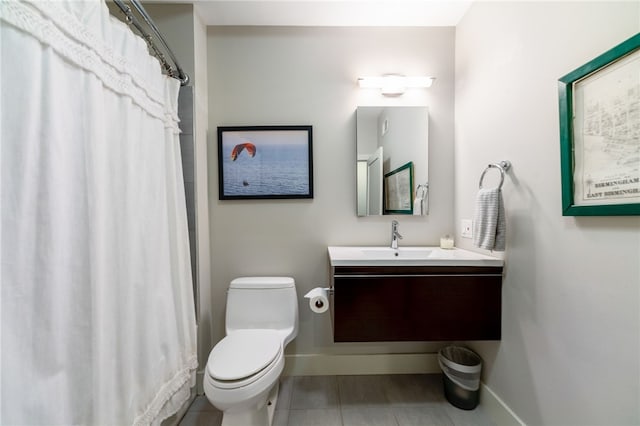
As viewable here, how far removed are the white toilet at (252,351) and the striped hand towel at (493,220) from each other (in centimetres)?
115

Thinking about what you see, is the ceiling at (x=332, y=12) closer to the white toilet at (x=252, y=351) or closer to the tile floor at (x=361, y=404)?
the white toilet at (x=252, y=351)

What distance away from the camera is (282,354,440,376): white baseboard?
5.74 feet

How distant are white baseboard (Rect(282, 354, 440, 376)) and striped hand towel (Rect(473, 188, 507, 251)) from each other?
1.02 metres

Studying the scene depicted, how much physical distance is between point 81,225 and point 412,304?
144 centimetres

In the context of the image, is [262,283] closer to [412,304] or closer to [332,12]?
[412,304]

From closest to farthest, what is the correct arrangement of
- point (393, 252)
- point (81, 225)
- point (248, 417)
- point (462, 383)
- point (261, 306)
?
point (81, 225) < point (248, 417) < point (462, 383) < point (261, 306) < point (393, 252)

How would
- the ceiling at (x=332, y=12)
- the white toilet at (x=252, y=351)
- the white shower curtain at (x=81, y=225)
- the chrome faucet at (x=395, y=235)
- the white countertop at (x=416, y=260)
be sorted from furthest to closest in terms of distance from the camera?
1. the chrome faucet at (x=395, y=235)
2. the ceiling at (x=332, y=12)
3. the white countertop at (x=416, y=260)
4. the white toilet at (x=252, y=351)
5. the white shower curtain at (x=81, y=225)

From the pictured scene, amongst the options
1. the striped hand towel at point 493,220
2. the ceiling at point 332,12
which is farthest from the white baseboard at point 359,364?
the ceiling at point 332,12

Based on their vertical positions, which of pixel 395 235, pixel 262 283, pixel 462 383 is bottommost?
pixel 462 383

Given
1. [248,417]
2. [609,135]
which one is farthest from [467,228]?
[248,417]

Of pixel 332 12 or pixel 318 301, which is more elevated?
pixel 332 12

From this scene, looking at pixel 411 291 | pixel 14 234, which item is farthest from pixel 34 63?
pixel 411 291

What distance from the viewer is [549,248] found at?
41.6 inches

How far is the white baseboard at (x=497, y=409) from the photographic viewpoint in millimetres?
1250
